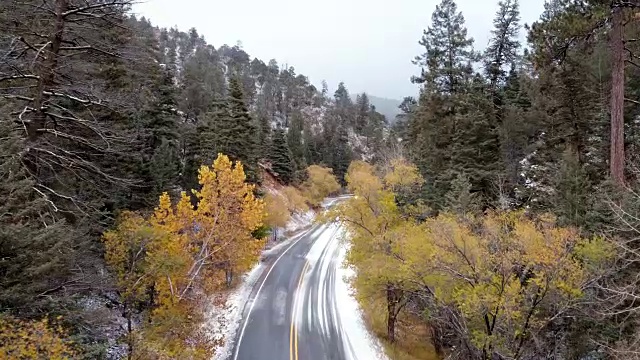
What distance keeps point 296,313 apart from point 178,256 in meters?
11.1

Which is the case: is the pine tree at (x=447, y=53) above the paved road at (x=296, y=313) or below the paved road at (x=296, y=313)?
above

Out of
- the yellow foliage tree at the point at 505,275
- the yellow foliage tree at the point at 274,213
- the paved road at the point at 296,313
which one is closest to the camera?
the yellow foliage tree at the point at 505,275

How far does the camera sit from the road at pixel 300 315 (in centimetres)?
2144

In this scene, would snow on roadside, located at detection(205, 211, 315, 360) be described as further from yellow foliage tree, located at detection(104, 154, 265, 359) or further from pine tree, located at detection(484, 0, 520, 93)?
pine tree, located at detection(484, 0, 520, 93)

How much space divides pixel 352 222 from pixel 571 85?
16787mm

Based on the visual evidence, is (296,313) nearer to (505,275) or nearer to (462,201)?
(462,201)

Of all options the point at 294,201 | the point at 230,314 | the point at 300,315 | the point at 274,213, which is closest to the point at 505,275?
the point at 300,315

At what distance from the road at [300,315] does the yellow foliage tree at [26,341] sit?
14104 millimetres

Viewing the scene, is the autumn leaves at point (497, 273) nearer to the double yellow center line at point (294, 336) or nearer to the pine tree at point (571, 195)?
the pine tree at point (571, 195)

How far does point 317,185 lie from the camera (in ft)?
206

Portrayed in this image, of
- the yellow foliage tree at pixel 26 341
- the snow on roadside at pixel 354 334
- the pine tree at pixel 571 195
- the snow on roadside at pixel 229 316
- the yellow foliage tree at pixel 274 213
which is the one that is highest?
the pine tree at pixel 571 195

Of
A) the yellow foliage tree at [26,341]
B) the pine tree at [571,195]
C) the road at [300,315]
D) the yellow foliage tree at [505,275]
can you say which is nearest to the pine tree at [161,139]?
the road at [300,315]

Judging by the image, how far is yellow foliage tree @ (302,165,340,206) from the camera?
60438 millimetres

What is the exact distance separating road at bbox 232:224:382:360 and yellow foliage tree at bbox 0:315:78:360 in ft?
46.3
